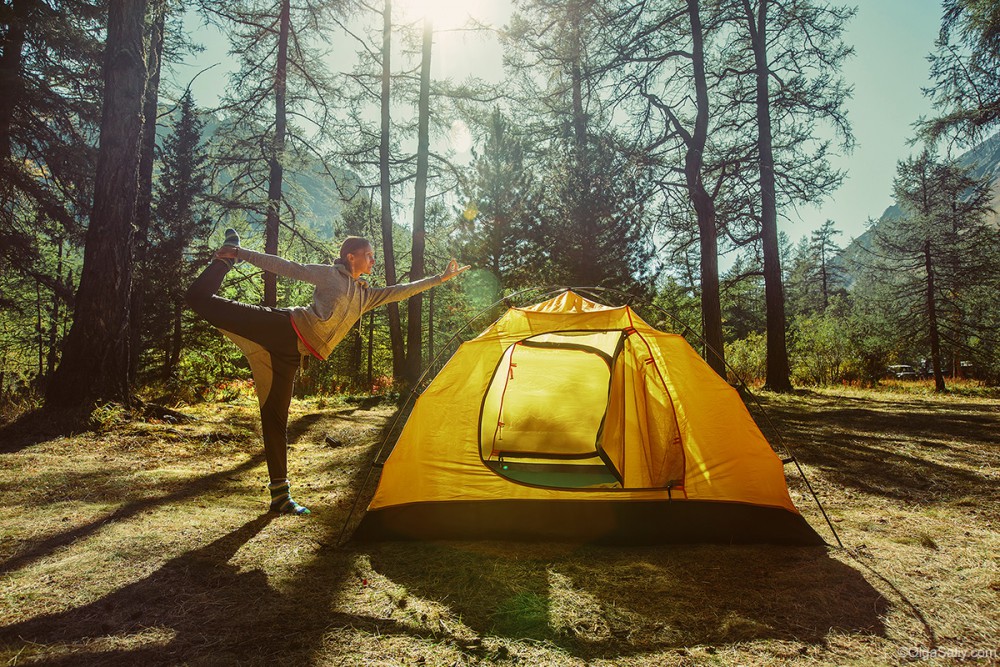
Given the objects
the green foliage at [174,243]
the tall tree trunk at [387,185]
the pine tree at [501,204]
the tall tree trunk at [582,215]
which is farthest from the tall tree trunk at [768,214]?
the green foliage at [174,243]

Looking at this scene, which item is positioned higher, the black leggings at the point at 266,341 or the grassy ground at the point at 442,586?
the black leggings at the point at 266,341

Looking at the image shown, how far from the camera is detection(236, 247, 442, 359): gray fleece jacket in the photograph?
12.4 feet

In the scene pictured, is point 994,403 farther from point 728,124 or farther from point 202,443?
point 202,443

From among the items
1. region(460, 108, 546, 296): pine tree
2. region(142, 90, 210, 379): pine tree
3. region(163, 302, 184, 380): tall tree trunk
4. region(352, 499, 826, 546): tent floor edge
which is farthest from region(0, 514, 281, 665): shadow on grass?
region(460, 108, 546, 296): pine tree

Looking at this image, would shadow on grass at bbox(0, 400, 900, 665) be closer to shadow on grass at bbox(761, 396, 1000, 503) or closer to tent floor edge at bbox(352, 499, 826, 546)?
tent floor edge at bbox(352, 499, 826, 546)

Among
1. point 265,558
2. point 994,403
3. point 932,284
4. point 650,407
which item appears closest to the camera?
point 265,558

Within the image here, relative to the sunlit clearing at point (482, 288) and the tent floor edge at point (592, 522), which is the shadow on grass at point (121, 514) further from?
the sunlit clearing at point (482, 288)

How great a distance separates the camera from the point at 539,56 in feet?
36.0

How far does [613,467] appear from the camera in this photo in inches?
173

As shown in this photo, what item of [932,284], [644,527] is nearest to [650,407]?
[644,527]

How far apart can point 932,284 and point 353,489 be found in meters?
23.5

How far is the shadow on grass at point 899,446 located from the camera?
4750mm

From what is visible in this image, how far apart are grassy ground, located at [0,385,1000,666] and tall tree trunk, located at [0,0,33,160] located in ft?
22.7

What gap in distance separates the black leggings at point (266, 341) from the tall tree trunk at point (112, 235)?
3729 mm
